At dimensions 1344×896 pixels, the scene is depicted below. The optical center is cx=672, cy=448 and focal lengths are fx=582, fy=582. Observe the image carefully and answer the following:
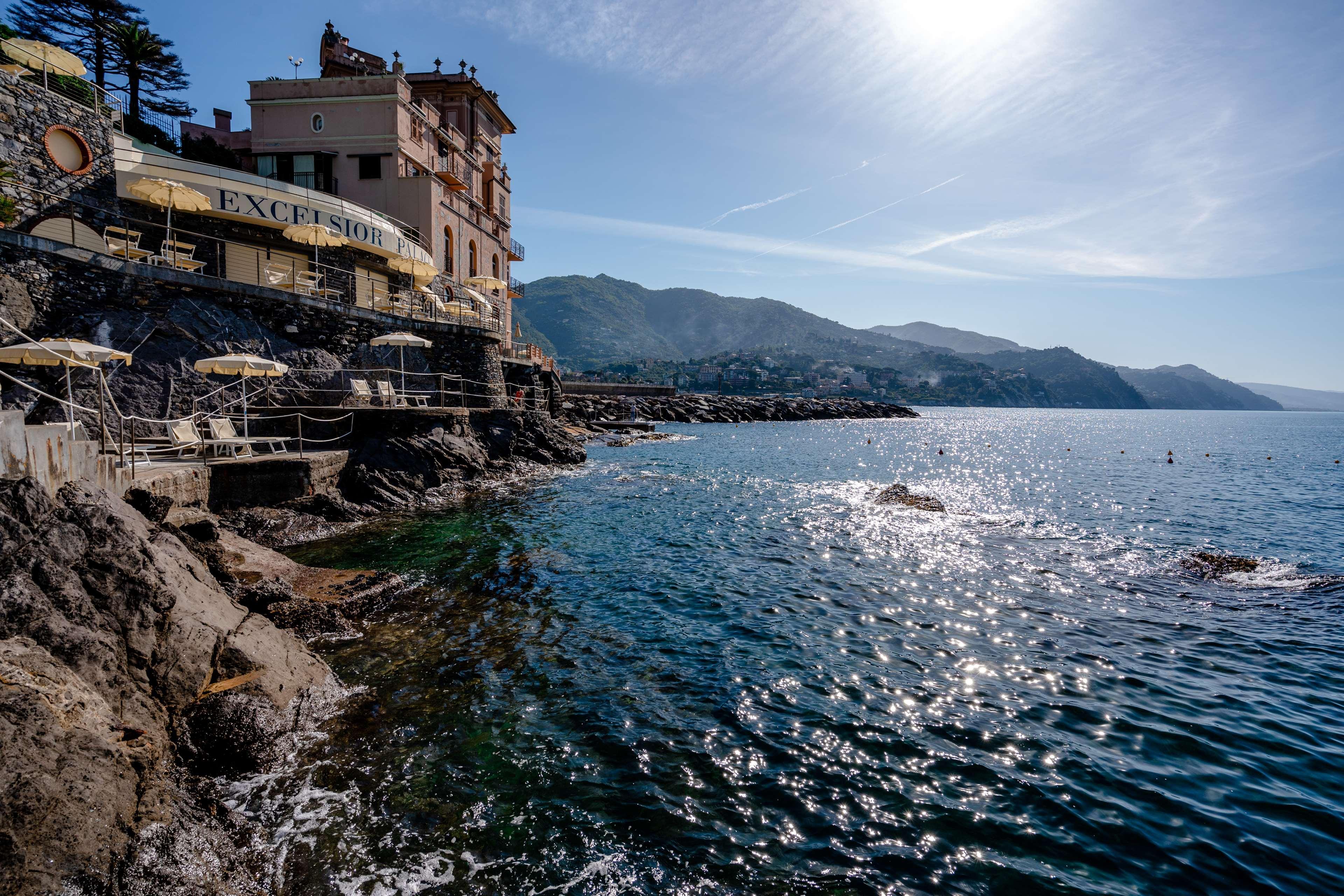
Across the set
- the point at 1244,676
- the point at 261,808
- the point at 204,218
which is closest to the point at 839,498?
the point at 1244,676

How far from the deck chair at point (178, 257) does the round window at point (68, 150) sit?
3028 mm

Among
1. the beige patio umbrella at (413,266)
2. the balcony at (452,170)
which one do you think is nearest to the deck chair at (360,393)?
the beige patio umbrella at (413,266)

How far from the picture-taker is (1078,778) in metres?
5.89

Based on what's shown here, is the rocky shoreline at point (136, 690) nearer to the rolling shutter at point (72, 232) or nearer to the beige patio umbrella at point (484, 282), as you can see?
the rolling shutter at point (72, 232)

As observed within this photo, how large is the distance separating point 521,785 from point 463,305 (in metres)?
28.9

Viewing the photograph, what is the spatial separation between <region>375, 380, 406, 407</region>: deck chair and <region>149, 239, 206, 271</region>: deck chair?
244 inches

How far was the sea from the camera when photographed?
4762 mm

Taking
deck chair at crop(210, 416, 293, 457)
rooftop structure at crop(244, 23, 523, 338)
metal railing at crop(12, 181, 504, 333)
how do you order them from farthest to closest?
rooftop structure at crop(244, 23, 523, 338), metal railing at crop(12, 181, 504, 333), deck chair at crop(210, 416, 293, 457)

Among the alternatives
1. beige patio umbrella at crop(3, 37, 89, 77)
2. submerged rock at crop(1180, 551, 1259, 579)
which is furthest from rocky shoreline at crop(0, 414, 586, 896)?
beige patio umbrella at crop(3, 37, 89, 77)

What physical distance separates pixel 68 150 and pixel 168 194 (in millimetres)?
3971

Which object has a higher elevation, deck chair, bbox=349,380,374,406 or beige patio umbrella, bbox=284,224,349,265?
beige patio umbrella, bbox=284,224,349,265

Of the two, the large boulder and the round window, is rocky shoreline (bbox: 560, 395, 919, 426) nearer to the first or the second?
the round window

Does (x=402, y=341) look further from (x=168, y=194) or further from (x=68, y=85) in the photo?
(x=68, y=85)

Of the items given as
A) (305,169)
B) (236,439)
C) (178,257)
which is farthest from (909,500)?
(305,169)
